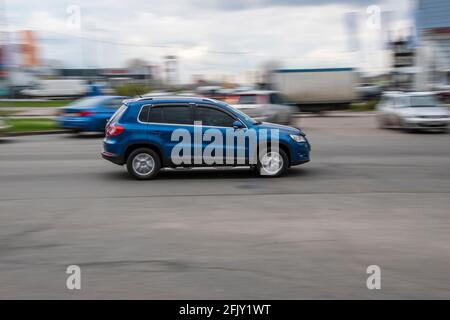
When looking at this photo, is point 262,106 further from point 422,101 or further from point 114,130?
point 114,130

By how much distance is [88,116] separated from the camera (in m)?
21.0

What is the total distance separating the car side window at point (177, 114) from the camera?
11.7m

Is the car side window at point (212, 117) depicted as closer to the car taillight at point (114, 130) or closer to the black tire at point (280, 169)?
the black tire at point (280, 169)

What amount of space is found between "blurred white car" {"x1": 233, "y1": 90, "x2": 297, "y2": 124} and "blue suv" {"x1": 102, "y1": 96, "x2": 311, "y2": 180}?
9660 millimetres

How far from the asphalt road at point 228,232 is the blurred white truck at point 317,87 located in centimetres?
2152

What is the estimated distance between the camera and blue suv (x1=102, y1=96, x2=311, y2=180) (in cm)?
1158

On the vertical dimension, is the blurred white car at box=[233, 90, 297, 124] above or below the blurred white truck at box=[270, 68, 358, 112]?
below

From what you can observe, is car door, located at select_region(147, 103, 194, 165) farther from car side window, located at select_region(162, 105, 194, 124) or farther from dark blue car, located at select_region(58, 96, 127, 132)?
dark blue car, located at select_region(58, 96, 127, 132)

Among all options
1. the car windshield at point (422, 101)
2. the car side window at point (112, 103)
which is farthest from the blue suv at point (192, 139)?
the car windshield at point (422, 101)

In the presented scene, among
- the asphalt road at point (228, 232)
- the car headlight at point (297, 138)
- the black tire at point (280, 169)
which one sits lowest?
the asphalt road at point (228, 232)

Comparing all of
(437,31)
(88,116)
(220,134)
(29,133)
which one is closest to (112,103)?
(88,116)

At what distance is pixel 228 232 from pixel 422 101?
648 inches

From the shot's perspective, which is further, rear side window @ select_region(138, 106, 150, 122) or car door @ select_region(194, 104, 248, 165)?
rear side window @ select_region(138, 106, 150, 122)

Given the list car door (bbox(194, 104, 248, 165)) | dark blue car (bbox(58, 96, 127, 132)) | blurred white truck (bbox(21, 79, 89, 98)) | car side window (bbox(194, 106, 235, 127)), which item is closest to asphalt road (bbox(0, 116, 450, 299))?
car door (bbox(194, 104, 248, 165))
